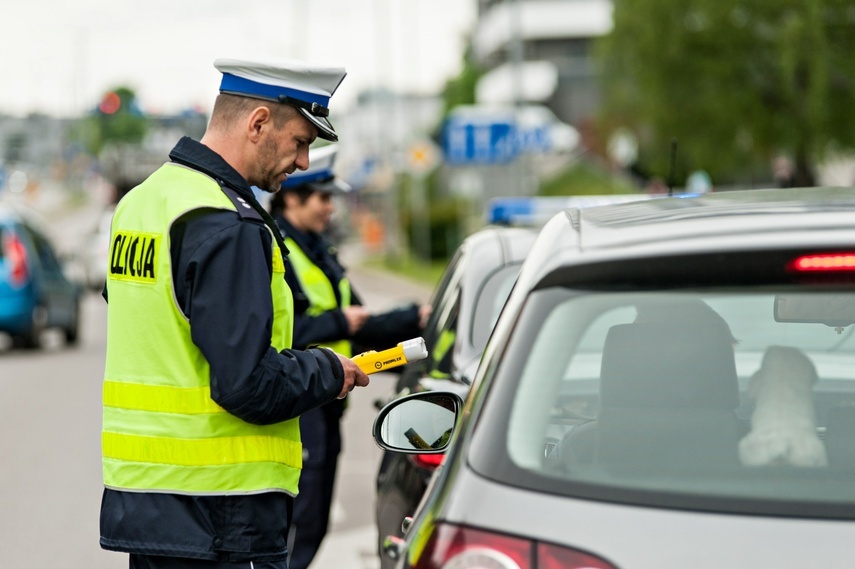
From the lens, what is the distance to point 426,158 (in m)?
37.4

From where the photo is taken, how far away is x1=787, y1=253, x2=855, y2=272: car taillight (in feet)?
8.91

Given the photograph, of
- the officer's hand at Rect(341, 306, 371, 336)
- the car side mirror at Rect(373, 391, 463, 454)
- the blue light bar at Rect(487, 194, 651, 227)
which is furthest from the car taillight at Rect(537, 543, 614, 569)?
the blue light bar at Rect(487, 194, 651, 227)

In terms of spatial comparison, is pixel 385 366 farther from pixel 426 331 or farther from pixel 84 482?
pixel 84 482

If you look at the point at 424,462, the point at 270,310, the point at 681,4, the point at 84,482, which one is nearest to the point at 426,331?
the point at 424,462

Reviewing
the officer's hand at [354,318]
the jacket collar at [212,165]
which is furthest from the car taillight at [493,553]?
the officer's hand at [354,318]

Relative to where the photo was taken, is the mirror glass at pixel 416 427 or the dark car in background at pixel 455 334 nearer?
the mirror glass at pixel 416 427

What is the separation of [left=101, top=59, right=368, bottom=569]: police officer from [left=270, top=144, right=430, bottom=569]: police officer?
1.79 meters

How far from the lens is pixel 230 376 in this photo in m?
3.44

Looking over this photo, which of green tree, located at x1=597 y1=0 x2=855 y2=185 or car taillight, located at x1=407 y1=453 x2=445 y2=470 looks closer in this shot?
car taillight, located at x1=407 y1=453 x2=445 y2=470

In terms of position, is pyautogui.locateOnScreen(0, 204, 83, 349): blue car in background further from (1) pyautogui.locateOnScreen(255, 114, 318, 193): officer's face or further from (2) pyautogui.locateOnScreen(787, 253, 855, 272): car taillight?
(2) pyautogui.locateOnScreen(787, 253, 855, 272): car taillight

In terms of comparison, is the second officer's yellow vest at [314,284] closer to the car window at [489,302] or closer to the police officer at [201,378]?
the car window at [489,302]

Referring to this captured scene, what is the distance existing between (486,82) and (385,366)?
8948cm

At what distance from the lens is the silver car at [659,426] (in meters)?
2.57

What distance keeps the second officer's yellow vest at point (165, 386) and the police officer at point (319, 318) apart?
5.89 feet
